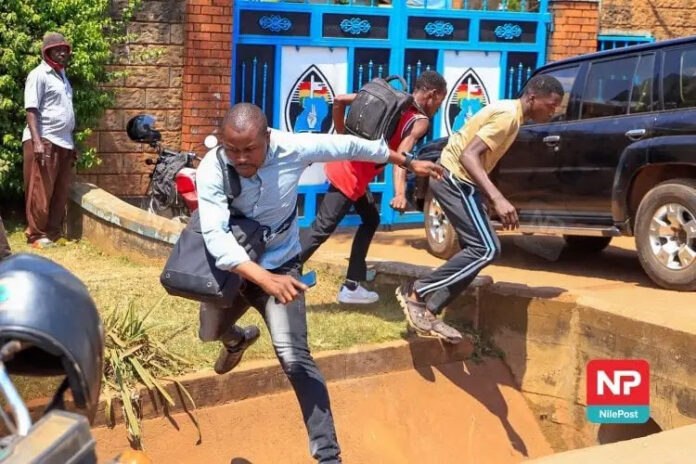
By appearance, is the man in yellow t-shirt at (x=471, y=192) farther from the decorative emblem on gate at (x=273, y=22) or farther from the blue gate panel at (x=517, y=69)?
the blue gate panel at (x=517, y=69)

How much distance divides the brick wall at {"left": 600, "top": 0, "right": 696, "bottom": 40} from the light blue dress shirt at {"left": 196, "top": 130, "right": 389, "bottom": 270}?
7.45 metres

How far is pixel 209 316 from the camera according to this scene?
530cm

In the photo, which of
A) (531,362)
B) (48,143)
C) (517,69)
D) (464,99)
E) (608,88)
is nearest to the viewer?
(531,362)

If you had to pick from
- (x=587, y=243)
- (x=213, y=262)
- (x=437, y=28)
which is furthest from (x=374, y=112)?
(x=437, y=28)

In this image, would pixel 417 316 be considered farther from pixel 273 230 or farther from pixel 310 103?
pixel 310 103

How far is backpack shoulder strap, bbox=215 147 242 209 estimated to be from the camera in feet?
15.9

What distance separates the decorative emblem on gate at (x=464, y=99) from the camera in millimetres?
11297

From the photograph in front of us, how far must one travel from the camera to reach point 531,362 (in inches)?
288

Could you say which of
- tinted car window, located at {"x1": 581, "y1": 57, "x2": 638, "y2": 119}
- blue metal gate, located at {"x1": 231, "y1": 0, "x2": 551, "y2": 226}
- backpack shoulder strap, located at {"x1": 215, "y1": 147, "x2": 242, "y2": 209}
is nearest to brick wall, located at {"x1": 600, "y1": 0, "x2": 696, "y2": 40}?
blue metal gate, located at {"x1": 231, "y1": 0, "x2": 551, "y2": 226}

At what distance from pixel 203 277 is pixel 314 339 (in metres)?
1.86

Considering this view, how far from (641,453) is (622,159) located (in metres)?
3.78

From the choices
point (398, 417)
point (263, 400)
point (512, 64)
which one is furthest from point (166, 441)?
point (512, 64)

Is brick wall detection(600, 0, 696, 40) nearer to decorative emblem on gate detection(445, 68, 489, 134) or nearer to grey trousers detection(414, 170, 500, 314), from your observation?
decorative emblem on gate detection(445, 68, 489, 134)

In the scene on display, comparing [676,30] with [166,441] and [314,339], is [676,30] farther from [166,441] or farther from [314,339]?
[166,441]
